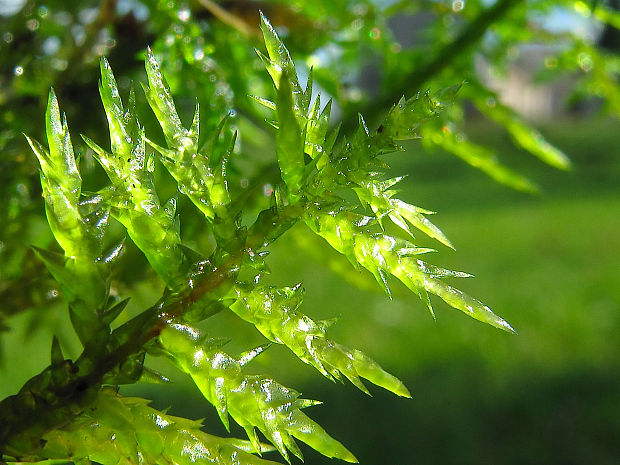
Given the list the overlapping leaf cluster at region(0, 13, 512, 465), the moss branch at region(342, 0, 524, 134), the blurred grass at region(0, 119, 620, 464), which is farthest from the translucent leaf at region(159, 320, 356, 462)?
the blurred grass at region(0, 119, 620, 464)

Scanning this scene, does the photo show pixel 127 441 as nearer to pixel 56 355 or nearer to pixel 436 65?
pixel 56 355

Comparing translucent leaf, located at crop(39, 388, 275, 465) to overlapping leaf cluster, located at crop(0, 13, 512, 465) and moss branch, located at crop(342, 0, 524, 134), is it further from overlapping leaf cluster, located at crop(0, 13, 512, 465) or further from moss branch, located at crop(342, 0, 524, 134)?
moss branch, located at crop(342, 0, 524, 134)

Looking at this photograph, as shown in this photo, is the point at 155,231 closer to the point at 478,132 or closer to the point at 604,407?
the point at 604,407

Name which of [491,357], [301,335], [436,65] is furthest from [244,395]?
[491,357]

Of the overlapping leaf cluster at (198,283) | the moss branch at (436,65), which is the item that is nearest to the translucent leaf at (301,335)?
the overlapping leaf cluster at (198,283)

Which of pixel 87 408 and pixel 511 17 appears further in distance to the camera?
pixel 511 17

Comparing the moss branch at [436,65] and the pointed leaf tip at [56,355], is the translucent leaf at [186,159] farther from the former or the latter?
the moss branch at [436,65]

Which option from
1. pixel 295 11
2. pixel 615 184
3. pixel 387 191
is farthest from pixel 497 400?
pixel 615 184
